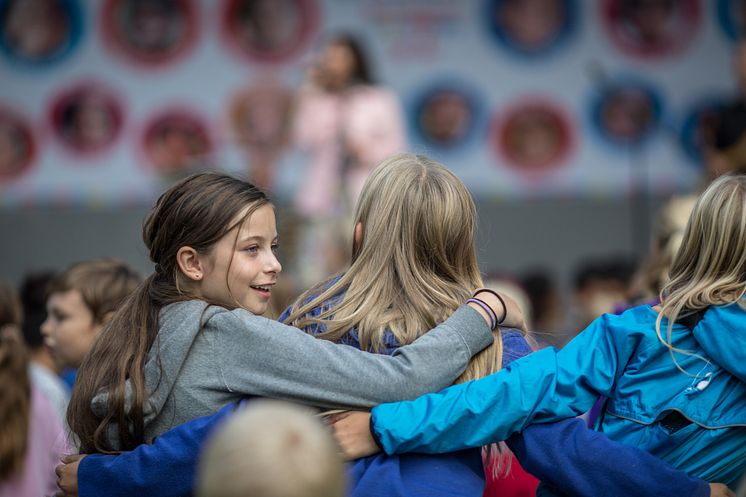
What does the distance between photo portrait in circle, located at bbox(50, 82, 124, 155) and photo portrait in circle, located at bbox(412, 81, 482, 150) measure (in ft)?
7.41

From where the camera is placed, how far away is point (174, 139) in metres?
8.35

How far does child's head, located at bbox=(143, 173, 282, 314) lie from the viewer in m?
2.75

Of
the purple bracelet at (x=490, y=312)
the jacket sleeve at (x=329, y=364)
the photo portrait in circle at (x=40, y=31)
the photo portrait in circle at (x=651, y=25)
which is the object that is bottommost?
the jacket sleeve at (x=329, y=364)

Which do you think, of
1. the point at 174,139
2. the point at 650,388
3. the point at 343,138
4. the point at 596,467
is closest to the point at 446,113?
the point at 343,138

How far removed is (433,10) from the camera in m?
8.42

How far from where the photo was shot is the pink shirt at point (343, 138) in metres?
6.89

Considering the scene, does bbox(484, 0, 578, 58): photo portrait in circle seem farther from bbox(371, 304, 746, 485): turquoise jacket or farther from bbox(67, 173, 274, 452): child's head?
bbox(371, 304, 746, 485): turquoise jacket

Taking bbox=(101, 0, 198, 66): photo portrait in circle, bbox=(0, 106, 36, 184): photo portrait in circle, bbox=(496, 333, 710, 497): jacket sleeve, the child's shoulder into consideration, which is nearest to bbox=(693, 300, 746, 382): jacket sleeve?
bbox=(496, 333, 710, 497): jacket sleeve

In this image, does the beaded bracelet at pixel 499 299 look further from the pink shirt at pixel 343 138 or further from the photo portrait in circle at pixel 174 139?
the photo portrait in circle at pixel 174 139

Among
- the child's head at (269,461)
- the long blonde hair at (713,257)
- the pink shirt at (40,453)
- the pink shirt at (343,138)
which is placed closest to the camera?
the child's head at (269,461)

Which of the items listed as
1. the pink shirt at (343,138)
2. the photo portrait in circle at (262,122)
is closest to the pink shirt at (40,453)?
the pink shirt at (343,138)

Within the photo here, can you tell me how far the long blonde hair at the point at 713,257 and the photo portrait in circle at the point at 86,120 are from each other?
21.0 ft

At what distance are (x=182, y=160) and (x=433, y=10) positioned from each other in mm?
2179

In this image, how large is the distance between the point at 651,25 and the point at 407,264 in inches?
249
